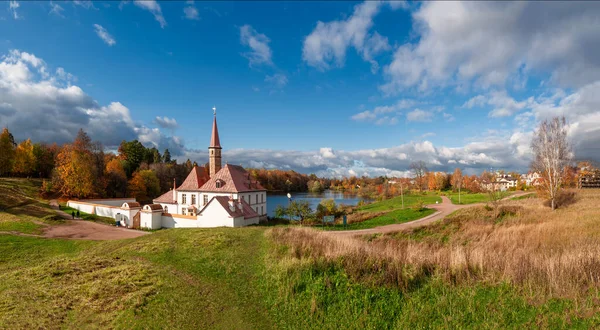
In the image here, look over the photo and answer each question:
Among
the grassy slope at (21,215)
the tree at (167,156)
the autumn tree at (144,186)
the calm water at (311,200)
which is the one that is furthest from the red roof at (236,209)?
the tree at (167,156)

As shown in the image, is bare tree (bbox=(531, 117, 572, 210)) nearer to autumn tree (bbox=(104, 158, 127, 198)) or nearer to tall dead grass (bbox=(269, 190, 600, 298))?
tall dead grass (bbox=(269, 190, 600, 298))

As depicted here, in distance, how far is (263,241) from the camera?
14633 mm

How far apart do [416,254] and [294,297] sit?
4515 mm

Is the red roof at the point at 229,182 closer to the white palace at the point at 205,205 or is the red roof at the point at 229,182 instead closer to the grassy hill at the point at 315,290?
the white palace at the point at 205,205

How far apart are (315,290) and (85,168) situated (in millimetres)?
44294

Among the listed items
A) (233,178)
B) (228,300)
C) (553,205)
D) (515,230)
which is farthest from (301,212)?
(553,205)

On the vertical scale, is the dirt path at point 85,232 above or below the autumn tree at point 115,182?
below

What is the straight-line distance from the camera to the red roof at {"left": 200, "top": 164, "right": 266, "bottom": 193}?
98.3ft

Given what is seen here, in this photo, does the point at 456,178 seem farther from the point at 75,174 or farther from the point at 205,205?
the point at 75,174

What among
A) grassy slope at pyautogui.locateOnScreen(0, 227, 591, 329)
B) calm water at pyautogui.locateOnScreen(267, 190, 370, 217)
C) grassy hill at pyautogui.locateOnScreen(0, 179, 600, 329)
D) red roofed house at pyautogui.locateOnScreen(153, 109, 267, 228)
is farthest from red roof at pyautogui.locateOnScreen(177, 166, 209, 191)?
grassy slope at pyautogui.locateOnScreen(0, 227, 591, 329)

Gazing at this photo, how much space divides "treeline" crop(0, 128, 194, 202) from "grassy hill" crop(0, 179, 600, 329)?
32565mm

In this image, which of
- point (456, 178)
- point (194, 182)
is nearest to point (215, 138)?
point (194, 182)

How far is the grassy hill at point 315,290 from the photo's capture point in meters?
6.77

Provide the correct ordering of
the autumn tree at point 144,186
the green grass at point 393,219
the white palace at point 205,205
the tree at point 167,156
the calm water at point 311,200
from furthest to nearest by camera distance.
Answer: the tree at point 167,156
the calm water at point 311,200
the autumn tree at point 144,186
the white palace at point 205,205
the green grass at point 393,219
